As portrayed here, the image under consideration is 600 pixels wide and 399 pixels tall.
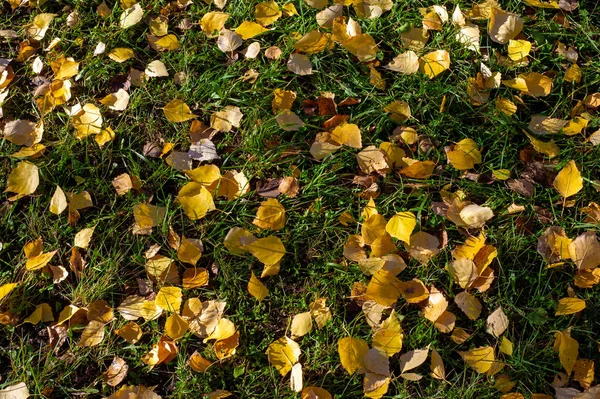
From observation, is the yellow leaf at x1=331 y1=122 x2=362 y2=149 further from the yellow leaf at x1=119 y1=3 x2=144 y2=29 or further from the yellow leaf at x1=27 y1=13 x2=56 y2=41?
the yellow leaf at x1=27 y1=13 x2=56 y2=41

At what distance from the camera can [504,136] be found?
7.94 ft

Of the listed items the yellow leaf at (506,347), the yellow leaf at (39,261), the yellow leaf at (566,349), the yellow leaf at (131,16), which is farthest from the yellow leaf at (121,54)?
the yellow leaf at (566,349)

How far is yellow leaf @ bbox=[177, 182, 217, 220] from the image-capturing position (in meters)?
2.30

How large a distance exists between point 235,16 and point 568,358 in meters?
1.86

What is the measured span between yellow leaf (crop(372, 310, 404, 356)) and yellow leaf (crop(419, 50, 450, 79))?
1.02 metres

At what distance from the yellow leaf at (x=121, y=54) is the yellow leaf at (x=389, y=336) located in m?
1.54

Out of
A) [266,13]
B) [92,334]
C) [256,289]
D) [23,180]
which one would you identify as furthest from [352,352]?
[266,13]

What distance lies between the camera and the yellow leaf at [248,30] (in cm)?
269

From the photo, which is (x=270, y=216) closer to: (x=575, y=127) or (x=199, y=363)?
(x=199, y=363)

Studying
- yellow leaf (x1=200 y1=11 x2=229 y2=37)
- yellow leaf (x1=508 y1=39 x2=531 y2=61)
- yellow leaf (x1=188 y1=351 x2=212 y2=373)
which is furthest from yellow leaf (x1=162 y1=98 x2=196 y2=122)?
yellow leaf (x1=508 y1=39 x2=531 y2=61)

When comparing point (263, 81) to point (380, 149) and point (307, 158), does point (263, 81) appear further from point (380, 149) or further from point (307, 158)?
point (380, 149)

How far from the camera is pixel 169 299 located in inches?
84.0

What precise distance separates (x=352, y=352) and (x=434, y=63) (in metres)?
1.22

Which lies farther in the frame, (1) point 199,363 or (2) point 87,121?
(2) point 87,121
